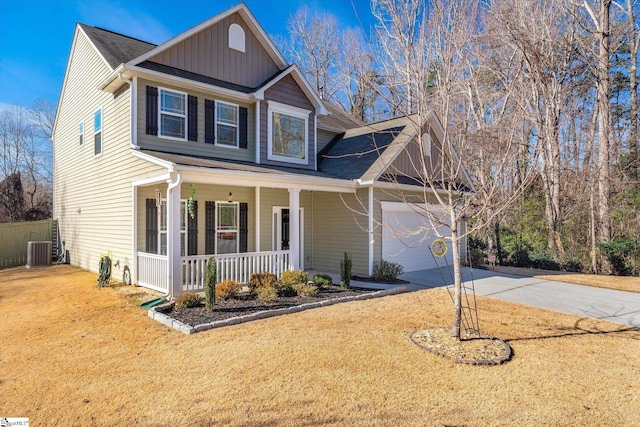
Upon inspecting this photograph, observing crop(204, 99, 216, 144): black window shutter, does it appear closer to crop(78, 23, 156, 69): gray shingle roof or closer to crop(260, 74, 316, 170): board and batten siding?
crop(260, 74, 316, 170): board and batten siding

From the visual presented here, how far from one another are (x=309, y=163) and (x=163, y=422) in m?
10.1

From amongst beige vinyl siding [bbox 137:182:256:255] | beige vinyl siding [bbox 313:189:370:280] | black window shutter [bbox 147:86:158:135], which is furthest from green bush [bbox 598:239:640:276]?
black window shutter [bbox 147:86:158:135]

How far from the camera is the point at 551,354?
15.9 feet

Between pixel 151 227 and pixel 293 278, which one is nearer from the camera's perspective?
pixel 293 278

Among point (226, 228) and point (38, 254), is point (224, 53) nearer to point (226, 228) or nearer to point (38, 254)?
point (226, 228)

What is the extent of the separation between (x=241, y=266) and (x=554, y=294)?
24.8ft

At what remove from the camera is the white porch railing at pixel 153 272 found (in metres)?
8.03

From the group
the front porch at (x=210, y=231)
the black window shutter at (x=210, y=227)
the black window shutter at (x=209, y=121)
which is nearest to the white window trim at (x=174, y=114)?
the black window shutter at (x=209, y=121)

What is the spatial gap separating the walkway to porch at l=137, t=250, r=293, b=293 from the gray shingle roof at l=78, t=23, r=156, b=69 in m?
5.48

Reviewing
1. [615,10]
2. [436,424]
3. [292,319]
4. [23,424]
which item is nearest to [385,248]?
[292,319]

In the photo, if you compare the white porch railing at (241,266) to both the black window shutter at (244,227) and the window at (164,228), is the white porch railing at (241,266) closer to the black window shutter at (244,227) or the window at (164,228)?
the window at (164,228)

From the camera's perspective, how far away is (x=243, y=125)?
11250 millimetres

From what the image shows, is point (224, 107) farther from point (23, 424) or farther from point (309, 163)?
point (23, 424)

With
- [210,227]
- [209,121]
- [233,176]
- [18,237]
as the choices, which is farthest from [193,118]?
[18,237]
